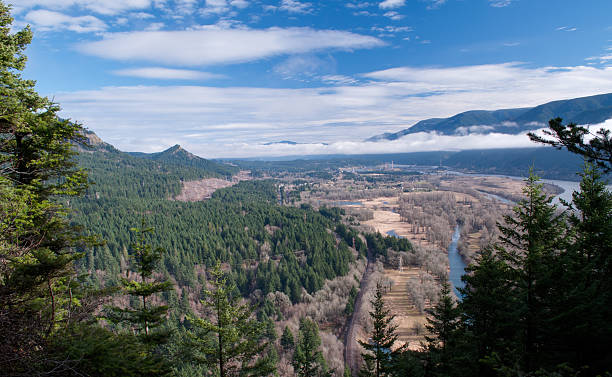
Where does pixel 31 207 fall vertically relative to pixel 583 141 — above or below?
below

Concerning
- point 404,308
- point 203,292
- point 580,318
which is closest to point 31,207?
point 203,292

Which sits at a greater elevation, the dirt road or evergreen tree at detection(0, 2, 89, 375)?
evergreen tree at detection(0, 2, 89, 375)

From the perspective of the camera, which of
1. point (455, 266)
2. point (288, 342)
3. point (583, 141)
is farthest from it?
point (455, 266)

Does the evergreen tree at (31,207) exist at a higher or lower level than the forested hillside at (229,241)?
higher

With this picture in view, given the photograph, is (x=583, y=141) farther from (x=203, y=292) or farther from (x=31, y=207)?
(x=31, y=207)

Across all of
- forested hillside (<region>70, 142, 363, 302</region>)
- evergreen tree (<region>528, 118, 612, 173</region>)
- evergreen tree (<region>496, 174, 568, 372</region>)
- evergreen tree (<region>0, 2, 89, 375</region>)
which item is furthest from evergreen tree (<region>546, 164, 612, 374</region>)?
forested hillside (<region>70, 142, 363, 302</region>)

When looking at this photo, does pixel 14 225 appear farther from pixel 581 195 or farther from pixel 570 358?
pixel 581 195

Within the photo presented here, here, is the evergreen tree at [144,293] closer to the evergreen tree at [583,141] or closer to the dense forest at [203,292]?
the dense forest at [203,292]

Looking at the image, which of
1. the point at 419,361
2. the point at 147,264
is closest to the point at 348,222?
the point at 419,361

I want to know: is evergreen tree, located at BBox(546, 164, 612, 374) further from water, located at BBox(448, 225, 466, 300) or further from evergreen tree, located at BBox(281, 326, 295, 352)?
water, located at BBox(448, 225, 466, 300)

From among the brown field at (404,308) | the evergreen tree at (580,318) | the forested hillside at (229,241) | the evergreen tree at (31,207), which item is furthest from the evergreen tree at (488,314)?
the forested hillside at (229,241)

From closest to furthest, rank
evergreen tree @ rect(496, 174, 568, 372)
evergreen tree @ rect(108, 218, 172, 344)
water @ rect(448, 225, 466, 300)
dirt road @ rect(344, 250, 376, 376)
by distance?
evergreen tree @ rect(108, 218, 172, 344) < evergreen tree @ rect(496, 174, 568, 372) < dirt road @ rect(344, 250, 376, 376) < water @ rect(448, 225, 466, 300)

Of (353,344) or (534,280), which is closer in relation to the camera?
(534,280)
